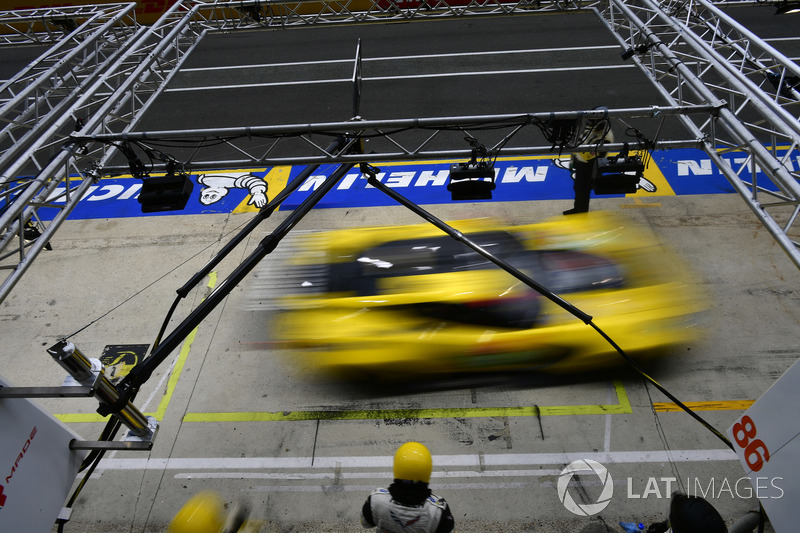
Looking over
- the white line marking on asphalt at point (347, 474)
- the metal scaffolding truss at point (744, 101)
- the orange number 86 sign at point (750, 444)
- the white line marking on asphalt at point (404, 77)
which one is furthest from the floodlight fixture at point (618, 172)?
the white line marking on asphalt at point (404, 77)

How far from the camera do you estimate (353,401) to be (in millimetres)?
6809

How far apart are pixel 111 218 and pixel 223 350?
193 inches

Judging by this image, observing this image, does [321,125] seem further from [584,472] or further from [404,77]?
[404,77]

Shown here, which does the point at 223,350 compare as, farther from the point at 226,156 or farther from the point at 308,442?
the point at 226,156

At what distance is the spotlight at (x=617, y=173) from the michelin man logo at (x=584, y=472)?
10.5ft

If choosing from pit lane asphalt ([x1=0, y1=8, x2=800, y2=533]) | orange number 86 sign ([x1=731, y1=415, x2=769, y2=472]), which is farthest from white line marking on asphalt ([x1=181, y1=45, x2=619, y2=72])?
orange number 86 sign ([x1=731, y1=415, x2=769, y2=472])

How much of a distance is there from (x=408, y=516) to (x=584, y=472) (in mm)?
2868

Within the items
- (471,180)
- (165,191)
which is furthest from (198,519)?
(471,180)

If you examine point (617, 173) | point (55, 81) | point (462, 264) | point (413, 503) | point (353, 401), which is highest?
point (617, 173)

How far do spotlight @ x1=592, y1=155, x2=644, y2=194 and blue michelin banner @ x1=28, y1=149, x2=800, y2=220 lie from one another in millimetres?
4215

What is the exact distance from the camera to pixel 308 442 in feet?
21.1

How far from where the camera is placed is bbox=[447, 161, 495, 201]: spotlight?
6.03m

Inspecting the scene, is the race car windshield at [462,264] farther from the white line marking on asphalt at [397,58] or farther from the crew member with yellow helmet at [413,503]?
the white line marking on asphalt at [397,58]

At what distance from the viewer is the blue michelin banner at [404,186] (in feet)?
34.2
